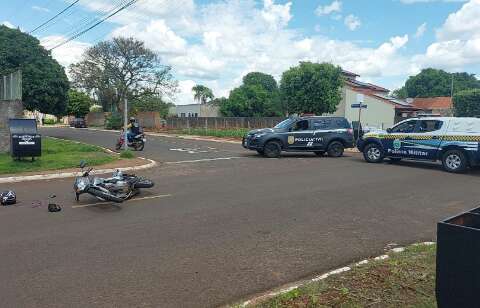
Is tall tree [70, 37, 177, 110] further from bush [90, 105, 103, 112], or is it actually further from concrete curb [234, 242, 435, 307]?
concrete curb [234, 242, 435, 307]

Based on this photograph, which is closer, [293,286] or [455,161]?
[293,286]

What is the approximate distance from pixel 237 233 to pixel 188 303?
2.67 meters

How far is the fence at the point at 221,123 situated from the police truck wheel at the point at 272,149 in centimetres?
2050

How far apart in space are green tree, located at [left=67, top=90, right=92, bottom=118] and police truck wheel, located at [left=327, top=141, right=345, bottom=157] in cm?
6160

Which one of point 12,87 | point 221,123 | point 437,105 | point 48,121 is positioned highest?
point 437,105

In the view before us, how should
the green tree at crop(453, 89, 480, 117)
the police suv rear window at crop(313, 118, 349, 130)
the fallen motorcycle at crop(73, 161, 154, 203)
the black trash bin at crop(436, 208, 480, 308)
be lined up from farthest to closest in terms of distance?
1. the green tree at crop(453, 89, 480, 117)
2. the police suv rear window at crop(313, 118, 349, 130)
3. the fallen motorcycle at crop(73, 161, 154, 203)
4. the black trash bin at crop(436, 208, 480, 308)

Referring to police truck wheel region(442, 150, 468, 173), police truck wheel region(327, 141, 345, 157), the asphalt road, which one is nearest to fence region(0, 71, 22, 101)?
the asphalt road

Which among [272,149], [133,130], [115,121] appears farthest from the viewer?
[115,121]

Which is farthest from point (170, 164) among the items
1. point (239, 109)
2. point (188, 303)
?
point (239, 109)

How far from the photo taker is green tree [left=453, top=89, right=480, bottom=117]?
56250 millimetres

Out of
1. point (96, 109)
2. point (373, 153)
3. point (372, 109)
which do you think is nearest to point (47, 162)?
point (373, 153)

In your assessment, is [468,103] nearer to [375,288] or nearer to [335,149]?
[335,149]

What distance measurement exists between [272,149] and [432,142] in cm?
647

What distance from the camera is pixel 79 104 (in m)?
73.8
